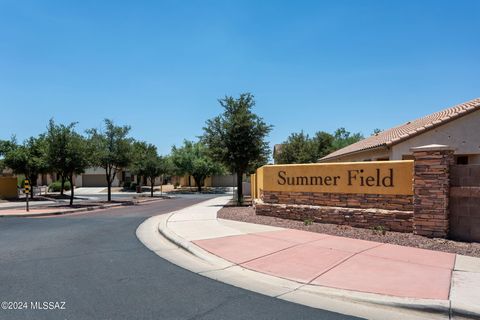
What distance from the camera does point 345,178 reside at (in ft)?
39.1

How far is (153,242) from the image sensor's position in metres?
10.3

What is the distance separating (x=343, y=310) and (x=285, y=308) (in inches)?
29.7

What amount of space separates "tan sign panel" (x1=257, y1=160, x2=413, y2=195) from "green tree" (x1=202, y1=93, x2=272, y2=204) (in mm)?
7856

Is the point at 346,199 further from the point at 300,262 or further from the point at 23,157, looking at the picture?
the point at 23,157

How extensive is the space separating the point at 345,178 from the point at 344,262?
15.5 ft

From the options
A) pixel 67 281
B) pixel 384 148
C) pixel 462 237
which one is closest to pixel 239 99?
pixel 384 148

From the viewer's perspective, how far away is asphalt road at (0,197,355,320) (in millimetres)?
5109

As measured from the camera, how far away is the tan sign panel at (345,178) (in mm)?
10719

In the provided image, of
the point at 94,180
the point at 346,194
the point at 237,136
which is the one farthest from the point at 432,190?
the point at 94,180

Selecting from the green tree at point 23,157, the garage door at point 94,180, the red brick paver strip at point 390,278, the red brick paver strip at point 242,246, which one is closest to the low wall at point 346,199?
the red brick paver strip at point 242,246

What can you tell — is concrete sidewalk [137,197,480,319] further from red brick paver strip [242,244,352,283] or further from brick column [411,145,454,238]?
brick column [411,145,454,238]

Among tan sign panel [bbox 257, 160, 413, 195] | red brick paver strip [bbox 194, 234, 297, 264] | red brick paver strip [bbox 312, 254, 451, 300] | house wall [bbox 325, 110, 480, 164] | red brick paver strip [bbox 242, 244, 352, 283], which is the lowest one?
red brick paver strip [bbox 312, 254, 451, 300]
